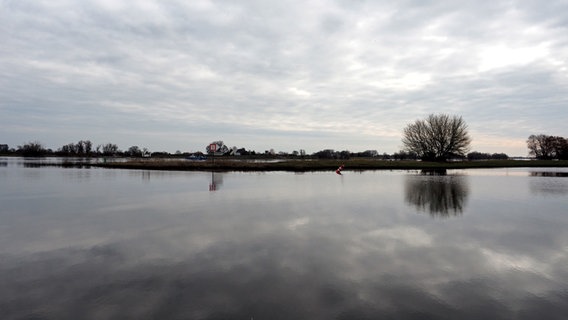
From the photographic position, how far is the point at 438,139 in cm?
8219

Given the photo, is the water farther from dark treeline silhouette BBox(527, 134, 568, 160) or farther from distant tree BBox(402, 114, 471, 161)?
dark treeline silhouette BBox(527, 134, 568, 160)

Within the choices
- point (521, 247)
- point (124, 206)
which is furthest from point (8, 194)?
point (521, 247)

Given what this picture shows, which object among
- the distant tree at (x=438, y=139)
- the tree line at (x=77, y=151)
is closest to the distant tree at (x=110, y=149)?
the tree line at (x=77, y=151)

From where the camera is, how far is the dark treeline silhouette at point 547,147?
109 meters

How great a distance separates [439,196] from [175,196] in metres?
16.4

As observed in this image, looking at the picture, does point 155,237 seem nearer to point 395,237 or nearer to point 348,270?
point 348,270

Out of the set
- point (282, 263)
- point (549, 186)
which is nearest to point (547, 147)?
point (549, 186)

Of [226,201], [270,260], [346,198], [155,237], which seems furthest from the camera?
[346,198]

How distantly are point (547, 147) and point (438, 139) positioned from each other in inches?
2387

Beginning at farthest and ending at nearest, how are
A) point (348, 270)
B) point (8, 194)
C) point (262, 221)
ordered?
point (8, 194) → point (262, 221) → point (348, 270)

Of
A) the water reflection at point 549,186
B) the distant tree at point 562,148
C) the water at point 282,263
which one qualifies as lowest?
the water at point 282,263

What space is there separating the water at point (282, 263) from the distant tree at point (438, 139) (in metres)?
70.8

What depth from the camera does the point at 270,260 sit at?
8.54 meters

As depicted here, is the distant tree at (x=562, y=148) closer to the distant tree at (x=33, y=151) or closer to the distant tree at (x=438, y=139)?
the distant tree at (x=438, y=139)
